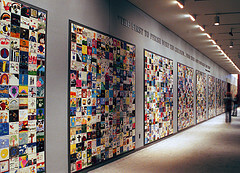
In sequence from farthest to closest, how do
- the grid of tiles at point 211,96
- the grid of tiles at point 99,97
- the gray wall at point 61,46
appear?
the grid of tiles at point 211,96 → the grid of tiles at point 99,97 → the gray wall at point 61,46

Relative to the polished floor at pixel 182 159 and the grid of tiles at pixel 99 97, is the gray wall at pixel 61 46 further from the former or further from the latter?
the polished floor at pixel 182 159

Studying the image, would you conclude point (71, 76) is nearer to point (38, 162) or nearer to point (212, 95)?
point (38, 162)

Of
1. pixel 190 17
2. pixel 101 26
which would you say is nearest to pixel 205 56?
pixel 190 17

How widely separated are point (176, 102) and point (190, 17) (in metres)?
3.97

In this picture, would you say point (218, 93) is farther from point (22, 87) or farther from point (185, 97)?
point (22, 87)

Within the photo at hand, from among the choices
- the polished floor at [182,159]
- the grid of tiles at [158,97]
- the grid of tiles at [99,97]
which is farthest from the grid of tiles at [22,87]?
the grid of tiles at [158,97]

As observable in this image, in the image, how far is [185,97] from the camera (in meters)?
12.2

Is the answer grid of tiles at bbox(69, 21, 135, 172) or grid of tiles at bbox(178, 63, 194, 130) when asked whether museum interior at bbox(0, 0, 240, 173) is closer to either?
grid of tiles at bbox(69, 21, 135, 172)

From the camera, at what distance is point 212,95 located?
18578mm

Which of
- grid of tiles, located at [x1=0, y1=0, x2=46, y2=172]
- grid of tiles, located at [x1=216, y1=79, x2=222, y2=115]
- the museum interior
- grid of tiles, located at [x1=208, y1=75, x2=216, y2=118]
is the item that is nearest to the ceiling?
the museum interior

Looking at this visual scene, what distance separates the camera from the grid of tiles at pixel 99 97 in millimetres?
4801

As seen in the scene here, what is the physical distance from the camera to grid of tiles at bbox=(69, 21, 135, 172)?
4.80 meters

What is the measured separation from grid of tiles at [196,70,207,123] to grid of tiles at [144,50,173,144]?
16.1 ft

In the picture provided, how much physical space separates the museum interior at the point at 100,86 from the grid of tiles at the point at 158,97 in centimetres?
4
